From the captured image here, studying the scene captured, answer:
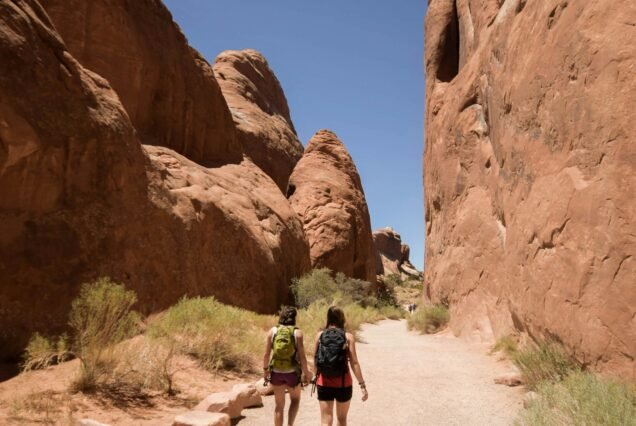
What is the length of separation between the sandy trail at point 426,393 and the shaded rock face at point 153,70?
11663 mm

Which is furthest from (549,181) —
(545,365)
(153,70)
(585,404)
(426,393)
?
(153,70)

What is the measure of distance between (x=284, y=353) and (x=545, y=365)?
410 cm

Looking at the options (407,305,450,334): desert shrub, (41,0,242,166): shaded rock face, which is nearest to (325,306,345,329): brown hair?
(407,305,450,334): desert shrub

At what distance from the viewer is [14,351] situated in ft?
23.8

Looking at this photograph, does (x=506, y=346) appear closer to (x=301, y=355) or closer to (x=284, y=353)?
(x=301, y=355)

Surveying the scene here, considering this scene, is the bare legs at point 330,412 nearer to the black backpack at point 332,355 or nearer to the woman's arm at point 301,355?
the black backpack at point 332,355

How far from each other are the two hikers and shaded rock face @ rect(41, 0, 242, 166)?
13174 millimetres

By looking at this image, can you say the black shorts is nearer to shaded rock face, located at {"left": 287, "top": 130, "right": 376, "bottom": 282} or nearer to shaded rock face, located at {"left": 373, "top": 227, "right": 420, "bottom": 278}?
shaded rock face, located at {"left": 287, "top": 130, "right": 376, "bottom": 282}

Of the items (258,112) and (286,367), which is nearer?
(286,367)

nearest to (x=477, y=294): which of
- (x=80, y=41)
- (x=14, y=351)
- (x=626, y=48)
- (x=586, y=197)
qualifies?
(x=586, y=197)

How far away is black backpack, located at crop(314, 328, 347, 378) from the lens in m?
4.33

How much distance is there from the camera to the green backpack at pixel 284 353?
4.82m

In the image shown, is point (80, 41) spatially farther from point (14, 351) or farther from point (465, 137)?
point (465, 137)

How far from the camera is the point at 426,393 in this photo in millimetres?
7316
